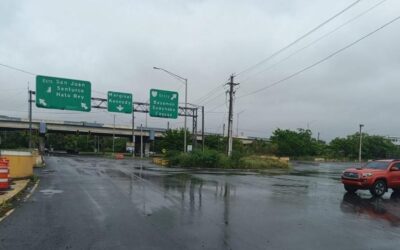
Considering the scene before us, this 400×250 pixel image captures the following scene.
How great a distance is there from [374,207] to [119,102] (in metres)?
37.1

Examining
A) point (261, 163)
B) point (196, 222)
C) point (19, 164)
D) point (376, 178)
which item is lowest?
point (261, 163)

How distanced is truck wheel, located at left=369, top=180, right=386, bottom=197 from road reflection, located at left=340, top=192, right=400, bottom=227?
46 cm

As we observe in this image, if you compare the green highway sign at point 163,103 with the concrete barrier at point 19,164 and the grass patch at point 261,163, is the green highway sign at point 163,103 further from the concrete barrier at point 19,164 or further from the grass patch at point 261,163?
the concrete barrier at point 19,164

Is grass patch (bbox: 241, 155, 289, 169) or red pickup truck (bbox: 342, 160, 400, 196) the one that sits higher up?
red pickup truck (bbox: 342, 160, 400, 196)

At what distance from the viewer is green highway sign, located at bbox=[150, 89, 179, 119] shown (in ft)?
160

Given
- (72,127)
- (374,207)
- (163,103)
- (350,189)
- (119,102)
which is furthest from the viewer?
(72,127)

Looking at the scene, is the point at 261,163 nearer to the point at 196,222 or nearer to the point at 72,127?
the point at 196,222

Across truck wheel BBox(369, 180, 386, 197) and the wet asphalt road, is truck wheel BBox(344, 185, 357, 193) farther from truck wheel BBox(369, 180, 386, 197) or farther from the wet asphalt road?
the wet asphalt road

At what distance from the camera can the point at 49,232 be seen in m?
9.18

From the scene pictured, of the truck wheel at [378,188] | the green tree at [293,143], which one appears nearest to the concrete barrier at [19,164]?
the truck wheel at [378,188]

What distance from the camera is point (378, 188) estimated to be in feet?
61.1

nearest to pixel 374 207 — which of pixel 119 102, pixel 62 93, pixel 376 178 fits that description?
pixel 376 178

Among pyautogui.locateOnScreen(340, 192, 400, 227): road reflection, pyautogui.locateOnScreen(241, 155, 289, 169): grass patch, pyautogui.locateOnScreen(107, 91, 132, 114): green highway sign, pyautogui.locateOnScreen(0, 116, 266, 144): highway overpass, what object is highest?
pyautogui.locateOnScreen(107, 91, 132, 114): green highway sign

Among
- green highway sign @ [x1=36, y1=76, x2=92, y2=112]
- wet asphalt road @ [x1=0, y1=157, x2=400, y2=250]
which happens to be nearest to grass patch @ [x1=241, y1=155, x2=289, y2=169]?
green highway sign @ [x1=36, y1=76, x2=92, y2=112]
